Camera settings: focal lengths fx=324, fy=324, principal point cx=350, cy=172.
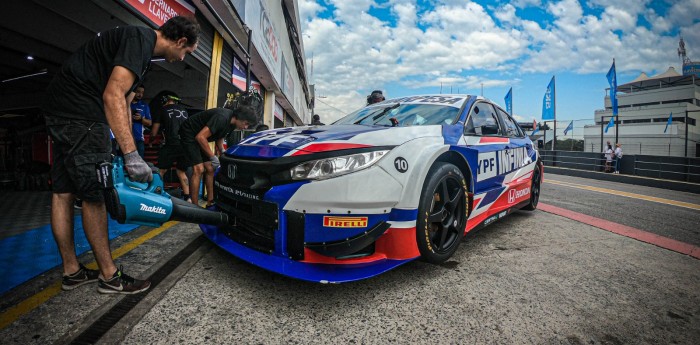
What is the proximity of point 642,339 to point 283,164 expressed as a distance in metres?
1.91

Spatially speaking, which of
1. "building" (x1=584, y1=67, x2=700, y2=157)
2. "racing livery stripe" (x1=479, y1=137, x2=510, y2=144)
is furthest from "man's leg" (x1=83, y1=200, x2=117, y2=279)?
"building" (x1=584, y1=67, x2=700, y2=157)

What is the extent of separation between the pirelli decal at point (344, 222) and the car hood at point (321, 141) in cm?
38

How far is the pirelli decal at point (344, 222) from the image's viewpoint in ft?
5.62

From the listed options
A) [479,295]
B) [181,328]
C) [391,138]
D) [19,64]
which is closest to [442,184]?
[391,138]

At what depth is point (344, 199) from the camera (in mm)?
1717

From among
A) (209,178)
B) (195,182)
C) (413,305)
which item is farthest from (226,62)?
(413,305)

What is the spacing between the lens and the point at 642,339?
148 cm

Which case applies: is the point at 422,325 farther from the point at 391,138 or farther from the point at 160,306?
the point at 160,306

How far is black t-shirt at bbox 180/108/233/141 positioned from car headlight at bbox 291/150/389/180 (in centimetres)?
234

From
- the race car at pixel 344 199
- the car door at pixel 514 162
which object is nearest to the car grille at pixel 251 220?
the race car at pixel 344 199

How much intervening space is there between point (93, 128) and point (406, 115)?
2.18 meters

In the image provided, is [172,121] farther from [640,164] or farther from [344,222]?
[640,164]

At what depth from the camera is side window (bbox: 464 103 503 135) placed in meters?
2.74

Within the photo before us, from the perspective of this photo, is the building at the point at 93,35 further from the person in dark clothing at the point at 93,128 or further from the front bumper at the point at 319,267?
the front bumper at the point at 319,267
